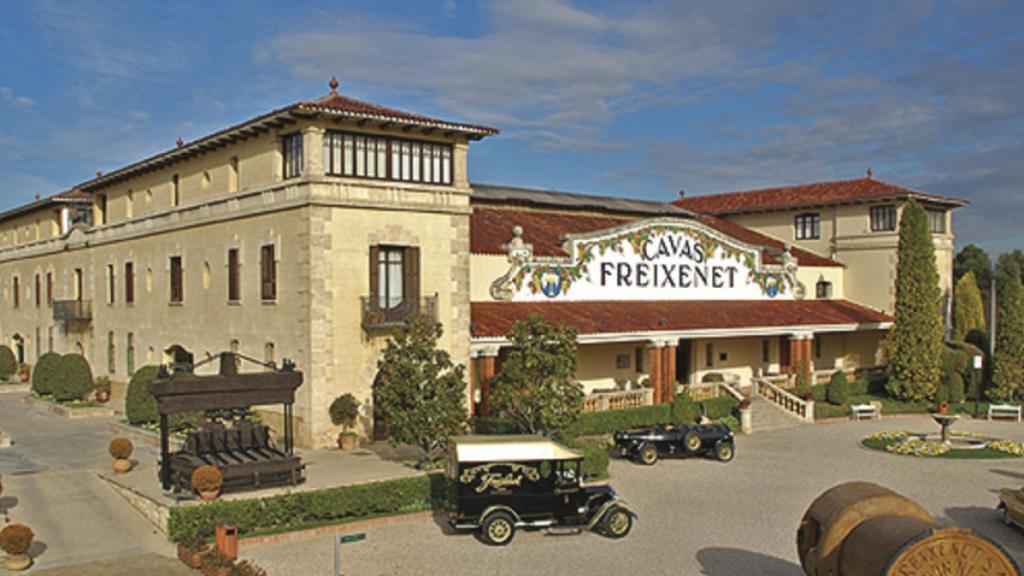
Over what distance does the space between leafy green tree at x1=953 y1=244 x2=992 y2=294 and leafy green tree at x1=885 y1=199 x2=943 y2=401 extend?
5947 cm

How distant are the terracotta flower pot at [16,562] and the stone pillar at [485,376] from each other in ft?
53.4

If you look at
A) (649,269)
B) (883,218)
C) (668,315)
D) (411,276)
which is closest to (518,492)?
(411,276)

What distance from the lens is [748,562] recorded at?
62.8ft

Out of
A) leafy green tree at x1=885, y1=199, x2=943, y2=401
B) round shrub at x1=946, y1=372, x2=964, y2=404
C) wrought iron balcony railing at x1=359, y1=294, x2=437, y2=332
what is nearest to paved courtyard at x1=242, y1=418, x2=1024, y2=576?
wrought iron balcony railing at x1=359, y1=294, x2=437, y2=332

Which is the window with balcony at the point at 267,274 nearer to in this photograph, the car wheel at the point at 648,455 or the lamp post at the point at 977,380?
the car wheel at the point at 648,455

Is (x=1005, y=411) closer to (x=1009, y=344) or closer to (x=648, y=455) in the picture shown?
(x=1009, y=344)

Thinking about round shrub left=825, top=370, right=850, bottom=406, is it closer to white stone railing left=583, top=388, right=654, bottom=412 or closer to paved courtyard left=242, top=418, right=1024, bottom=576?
paved courtyard left=242, top=418, right=1024, bottom=576

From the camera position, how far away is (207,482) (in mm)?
21016

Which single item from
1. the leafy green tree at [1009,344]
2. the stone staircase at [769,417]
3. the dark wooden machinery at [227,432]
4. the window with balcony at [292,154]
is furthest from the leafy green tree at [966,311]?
the dark wooden machinery at [227,432]

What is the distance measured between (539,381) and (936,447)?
49.6 ft

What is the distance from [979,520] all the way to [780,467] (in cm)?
759

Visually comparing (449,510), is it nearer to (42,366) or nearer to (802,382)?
(802,382)

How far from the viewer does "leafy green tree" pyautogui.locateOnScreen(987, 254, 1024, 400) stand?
4397 centimetres

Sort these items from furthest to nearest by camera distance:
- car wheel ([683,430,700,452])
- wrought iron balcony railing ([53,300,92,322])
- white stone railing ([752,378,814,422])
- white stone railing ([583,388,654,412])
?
wrought iron balcony railing ([53,300,92,322]), white stone railing ([752,378,814,422]), white stone railing ([583,388,654,412]), car wheel ([683,430,700,452])
